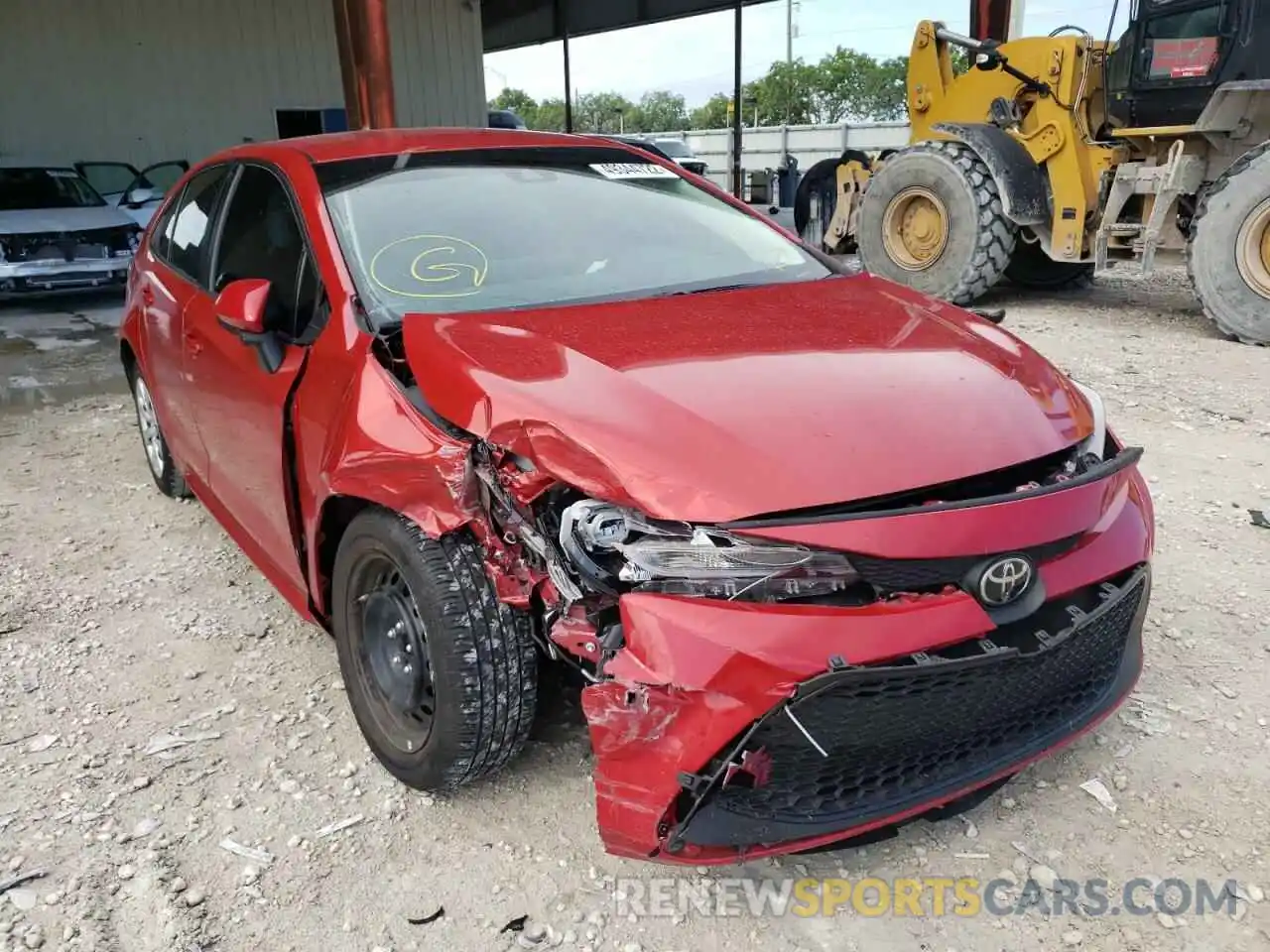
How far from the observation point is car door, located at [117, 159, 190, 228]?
1180 centimetres

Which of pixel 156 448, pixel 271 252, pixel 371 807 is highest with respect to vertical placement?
pixel 271 252

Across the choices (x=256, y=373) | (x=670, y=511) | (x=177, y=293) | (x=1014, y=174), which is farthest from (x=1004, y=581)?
(x=1014, y=174)

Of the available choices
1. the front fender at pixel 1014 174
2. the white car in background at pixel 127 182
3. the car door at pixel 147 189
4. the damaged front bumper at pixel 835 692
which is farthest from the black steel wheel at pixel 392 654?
the white car in background at pixel 127 182

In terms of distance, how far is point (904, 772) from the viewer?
1944 millimetres

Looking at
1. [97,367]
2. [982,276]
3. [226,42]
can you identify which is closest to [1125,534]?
[982,276]

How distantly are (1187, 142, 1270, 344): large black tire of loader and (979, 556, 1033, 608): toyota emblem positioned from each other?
6105mm

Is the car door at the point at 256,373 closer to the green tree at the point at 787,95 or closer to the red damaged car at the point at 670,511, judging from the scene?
the red damaged car at the point at 670,511

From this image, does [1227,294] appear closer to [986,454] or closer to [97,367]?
[986,454]

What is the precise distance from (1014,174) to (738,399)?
6738mm

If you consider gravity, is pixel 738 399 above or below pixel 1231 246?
above

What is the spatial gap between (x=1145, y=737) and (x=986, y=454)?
3.61 feet

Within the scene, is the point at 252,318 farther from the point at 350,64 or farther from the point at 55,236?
the point at 350,64

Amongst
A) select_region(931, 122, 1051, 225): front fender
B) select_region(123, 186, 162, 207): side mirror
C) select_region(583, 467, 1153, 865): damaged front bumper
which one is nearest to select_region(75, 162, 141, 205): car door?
select_region(123, 186, 162, 207): side mirror

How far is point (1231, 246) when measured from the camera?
683 cm
